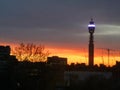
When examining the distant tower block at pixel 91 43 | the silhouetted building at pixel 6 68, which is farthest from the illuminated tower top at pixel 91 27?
the silhouetted building at pixel 6 68

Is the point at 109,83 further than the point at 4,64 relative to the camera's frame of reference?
Yes

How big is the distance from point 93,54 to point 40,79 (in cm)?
7051

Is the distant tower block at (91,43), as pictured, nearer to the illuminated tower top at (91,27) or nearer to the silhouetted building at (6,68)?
the illuminated tower top at (91,27)

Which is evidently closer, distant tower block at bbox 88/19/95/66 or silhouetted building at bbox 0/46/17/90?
silhouetted building at bbox 0/46/17/90

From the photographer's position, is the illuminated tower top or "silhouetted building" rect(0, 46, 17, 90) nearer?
"silhouetted building" rect(0, 46, 17, 90)

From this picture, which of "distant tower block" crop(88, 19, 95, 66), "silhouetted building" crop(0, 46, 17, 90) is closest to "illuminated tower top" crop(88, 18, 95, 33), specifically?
"distant tower block" crop(88, 19, 95, 66)

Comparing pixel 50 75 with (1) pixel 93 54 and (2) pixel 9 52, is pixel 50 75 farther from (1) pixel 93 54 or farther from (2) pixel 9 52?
(1) pixel 93 54

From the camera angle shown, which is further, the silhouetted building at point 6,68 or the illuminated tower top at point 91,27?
the illuminated tower top at point 91,27

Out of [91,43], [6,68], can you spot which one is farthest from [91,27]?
[6,68]

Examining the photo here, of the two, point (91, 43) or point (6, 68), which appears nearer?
point (6, 68)

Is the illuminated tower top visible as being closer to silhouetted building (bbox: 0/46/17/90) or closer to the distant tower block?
the distant tower block

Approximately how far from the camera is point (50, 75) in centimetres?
8500

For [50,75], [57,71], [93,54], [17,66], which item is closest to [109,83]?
[57,71]

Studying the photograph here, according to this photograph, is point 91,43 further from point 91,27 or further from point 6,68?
point 6,68
